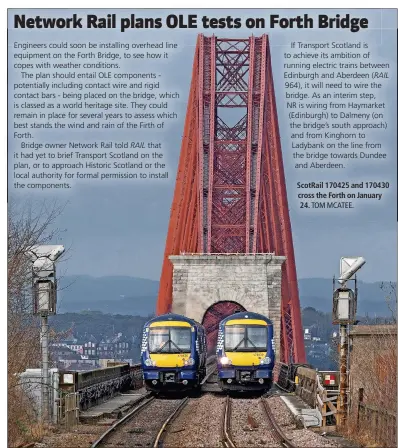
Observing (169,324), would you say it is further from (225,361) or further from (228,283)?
(228,283)

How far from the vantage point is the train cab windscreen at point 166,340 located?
84.8 ft

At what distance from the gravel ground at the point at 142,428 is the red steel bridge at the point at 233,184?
15381 millimetres

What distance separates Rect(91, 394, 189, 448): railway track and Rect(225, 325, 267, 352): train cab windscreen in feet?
6.37

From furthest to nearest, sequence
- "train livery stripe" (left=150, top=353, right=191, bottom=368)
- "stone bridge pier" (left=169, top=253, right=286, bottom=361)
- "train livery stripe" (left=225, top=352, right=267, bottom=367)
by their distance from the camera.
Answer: "stone bridge pier" (left=169, top=253, right=286, bottom=361)
"train livery stripe" (left=225, top=352, right=267, bottom=367)
"train livery stripe" (left=150, top=353, right=191, bottom=368)

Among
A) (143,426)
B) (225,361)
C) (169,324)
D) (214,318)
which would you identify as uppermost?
(169,324)

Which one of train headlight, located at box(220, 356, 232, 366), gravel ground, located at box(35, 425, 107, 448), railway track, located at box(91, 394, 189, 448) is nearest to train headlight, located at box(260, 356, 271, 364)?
train headlight, located at box(220, 356, 232, 366)

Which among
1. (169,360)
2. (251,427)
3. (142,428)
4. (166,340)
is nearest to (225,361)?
(169,360)

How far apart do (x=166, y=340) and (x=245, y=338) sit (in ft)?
6.33

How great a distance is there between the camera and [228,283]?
41.7 meters

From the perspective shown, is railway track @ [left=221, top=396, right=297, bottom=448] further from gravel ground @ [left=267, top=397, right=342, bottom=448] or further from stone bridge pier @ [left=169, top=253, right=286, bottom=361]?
stone bridge pier @ [left=169, top=253, right=286, bottom=361]

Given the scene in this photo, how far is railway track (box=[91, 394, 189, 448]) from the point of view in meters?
16.5

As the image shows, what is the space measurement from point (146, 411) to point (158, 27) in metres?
9.28

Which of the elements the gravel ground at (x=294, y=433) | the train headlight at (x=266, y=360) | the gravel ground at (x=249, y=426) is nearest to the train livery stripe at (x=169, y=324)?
the train headlight at (x=266, y=360)

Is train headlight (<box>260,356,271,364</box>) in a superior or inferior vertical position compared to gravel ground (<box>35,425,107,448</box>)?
superior
